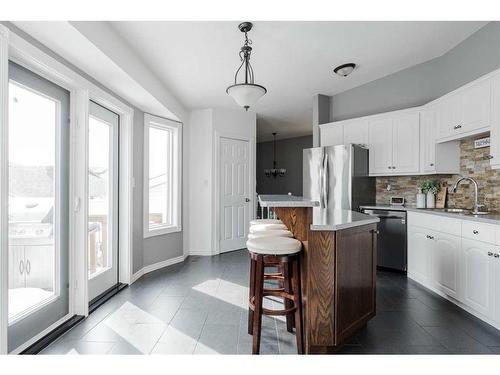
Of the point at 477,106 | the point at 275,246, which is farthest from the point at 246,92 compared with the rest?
the point at 477,106

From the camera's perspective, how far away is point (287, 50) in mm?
3070

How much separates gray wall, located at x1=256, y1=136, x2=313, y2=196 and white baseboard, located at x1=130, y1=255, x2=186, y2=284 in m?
4.36

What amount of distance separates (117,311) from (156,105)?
244 centimetres

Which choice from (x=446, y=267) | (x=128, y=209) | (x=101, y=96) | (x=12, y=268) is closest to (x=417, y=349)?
(x=446, y=267)

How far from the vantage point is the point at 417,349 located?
199cm

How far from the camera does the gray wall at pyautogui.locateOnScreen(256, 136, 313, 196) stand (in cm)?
806

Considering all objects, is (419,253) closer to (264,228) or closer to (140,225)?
(264,228)

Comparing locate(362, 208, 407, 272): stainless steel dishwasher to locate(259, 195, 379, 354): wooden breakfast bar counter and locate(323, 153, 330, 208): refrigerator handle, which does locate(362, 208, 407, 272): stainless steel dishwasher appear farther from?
locate(259, 195, 379, 354): wooden breakfast bar counter

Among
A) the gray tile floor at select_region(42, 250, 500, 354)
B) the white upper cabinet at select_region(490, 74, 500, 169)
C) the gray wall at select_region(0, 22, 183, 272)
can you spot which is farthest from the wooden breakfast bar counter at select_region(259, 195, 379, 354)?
the gray wall at select_region(0, 22, 183, 272)

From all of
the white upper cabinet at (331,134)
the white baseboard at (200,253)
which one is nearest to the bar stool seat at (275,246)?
the white upper cabinet at (331,134)

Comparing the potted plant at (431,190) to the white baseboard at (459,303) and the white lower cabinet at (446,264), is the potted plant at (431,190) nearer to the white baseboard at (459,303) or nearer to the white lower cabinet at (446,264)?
the white lower cabinet at (446,264)

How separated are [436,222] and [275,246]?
2085 millimetres

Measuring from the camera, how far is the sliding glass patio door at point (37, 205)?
6.35 feet
